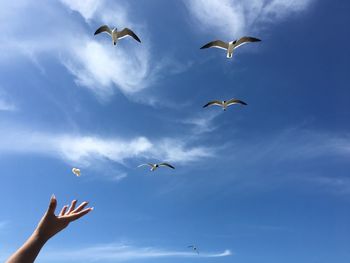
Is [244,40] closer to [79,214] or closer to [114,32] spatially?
→ [114,32]

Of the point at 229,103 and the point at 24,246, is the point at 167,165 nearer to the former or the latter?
the point at 229,103

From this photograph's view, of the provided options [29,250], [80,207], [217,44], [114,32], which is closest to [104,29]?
[114,32]

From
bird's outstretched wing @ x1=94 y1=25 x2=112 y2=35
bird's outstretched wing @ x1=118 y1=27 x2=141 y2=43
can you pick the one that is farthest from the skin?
→ bird's outstretched wing @ x1=94 y1=25 x2=112 y2=35

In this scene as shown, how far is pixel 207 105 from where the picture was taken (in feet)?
178

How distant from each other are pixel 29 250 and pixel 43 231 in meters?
0.45

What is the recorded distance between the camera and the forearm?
17.4 feet

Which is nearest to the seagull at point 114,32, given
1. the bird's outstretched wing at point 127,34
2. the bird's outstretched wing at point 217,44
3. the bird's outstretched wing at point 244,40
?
the bird's outstretched wing at point 127,34

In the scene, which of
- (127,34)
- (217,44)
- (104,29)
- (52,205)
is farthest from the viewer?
(217,44)

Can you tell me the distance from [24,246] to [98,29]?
43.3m

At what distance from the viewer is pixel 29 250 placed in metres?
5.48

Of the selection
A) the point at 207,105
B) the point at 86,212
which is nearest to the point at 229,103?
the point at 207,105

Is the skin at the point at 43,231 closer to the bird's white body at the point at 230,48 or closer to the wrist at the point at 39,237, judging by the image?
the wrist at the point at 39,237

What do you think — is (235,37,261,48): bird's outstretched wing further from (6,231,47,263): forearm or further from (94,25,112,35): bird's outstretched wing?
(6,231,47,263): forearm

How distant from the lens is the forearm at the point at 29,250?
5305mm
